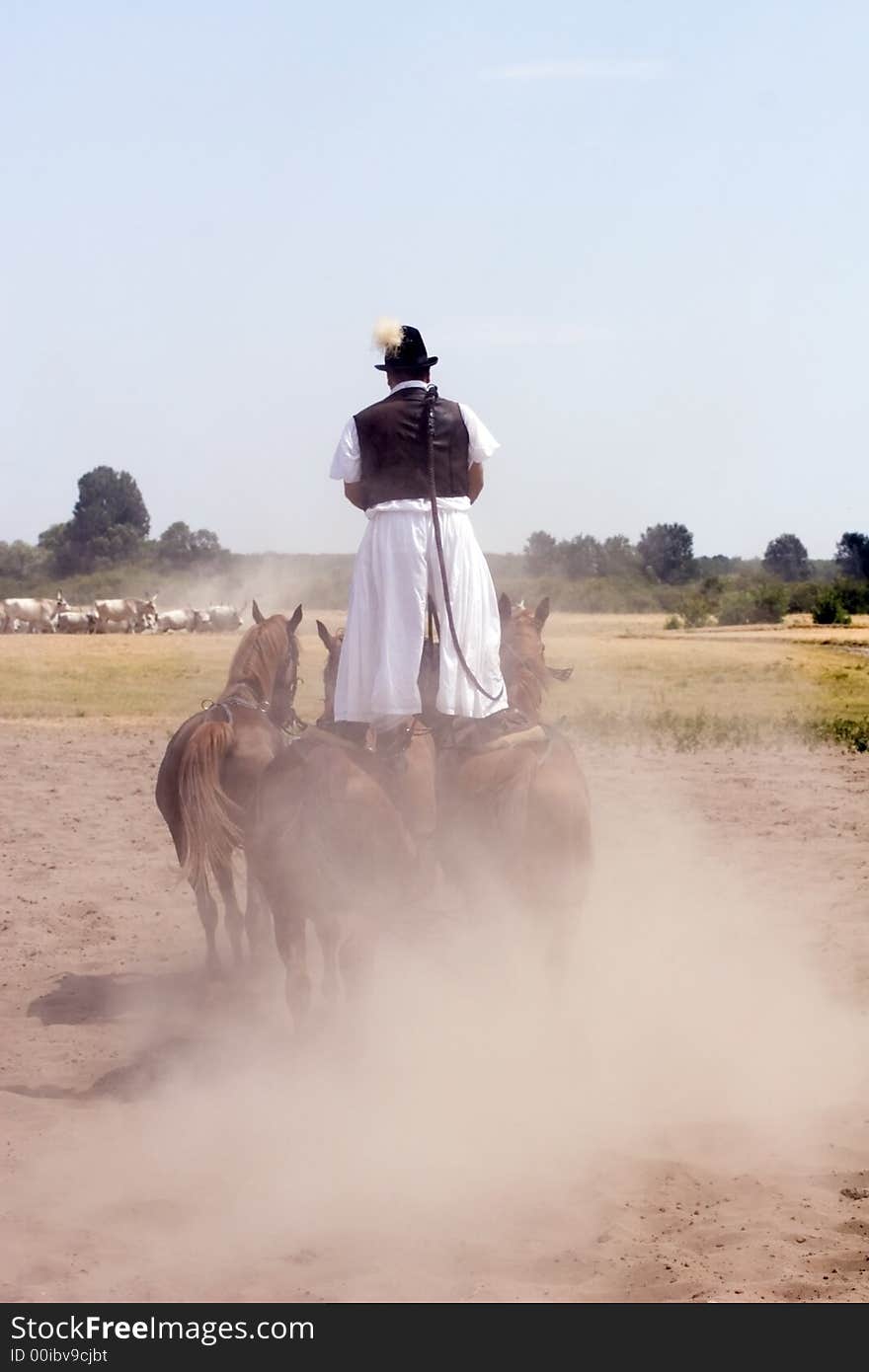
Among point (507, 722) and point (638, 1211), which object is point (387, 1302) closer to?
Answer: point (638, 1211)

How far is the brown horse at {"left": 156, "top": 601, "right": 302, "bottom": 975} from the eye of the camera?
884 centimetres

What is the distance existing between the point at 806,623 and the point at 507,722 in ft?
186

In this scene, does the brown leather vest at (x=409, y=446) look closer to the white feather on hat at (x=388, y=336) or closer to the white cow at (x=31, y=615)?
the white feather on hat at (x=388, y=336)

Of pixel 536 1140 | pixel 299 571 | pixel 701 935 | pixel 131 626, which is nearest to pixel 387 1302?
pixel 536 1140

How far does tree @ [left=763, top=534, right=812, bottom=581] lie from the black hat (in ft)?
362

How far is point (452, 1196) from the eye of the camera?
5992 millimetres

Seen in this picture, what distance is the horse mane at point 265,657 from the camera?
373 inches

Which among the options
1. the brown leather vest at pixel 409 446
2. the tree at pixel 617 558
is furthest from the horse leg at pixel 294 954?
the tree at pixel 617 558

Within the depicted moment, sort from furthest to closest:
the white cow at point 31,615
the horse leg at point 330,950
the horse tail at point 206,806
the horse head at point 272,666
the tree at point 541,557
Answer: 1. the white cow at point 31,615
2. the tree at point 541,557
3. the horse head at point 272,666
4. the horse tail at point 206,806
5. the horse leg at point 330,950

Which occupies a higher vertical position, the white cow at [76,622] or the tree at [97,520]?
the tree at [97,520]

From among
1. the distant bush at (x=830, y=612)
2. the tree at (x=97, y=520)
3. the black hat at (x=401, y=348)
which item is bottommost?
the distant bush at (x=830, y=612)

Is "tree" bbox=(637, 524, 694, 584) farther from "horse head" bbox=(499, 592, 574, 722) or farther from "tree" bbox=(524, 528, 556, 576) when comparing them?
"horse head" bbox=(499, 592, 574, 722)

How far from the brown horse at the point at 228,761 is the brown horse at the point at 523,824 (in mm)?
1681

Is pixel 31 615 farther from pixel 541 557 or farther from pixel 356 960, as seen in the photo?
pixel 356 960
